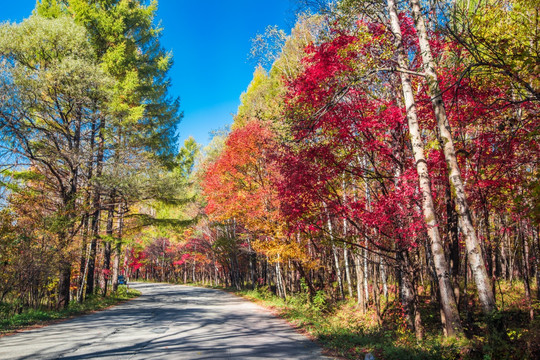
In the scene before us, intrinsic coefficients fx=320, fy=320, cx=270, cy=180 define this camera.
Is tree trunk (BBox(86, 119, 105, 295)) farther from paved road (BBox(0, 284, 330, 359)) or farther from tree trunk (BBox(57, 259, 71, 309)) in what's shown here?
paved road (BBox(0, 284, 330, 359))

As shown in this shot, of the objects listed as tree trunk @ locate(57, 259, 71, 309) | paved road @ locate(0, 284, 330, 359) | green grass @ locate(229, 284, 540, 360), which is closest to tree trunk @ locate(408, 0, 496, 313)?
green grass @ locate(229, 284, 540, 360)

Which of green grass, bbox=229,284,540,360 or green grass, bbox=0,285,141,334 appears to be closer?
green grass, bbox=229,284,540,360

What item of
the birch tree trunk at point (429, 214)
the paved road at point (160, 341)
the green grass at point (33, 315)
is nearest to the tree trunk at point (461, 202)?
the birch tree trunk at point (429, 214)

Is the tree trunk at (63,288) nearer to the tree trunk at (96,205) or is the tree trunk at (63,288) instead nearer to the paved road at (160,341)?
the tree trunk at (96,205)

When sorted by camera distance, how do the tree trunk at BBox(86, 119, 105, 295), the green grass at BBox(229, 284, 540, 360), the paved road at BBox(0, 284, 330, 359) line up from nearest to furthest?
the green grass at BBox(229, 284, 540, 360), the paved road at BBox(0, 284, 330, 359), the tree trunk at BBox(86, 119, 105, 295)

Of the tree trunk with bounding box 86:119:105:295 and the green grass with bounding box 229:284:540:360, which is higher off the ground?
the tree trunk with bounding box 86:119:105:295

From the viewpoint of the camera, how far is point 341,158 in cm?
829

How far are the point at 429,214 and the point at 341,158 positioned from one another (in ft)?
9.10

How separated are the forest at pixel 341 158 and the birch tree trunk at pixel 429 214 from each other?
3 cm

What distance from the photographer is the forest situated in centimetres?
559

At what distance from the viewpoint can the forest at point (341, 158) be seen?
5.59m

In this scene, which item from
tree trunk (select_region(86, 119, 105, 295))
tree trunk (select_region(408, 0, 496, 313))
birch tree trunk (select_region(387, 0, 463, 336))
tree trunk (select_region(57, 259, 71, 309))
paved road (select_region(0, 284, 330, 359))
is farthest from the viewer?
tree trunk (select_region(86, 119, 105, 295))

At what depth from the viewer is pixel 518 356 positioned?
14.4 feet

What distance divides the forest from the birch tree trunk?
0.03m
